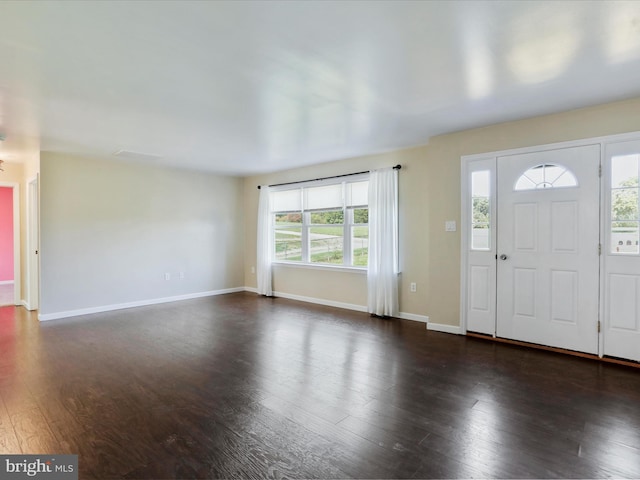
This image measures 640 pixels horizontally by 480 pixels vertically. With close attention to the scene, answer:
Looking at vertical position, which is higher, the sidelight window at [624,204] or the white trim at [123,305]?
the sidelight window at [624,204]

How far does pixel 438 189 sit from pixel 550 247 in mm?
1437

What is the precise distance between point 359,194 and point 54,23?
4370 millimetres

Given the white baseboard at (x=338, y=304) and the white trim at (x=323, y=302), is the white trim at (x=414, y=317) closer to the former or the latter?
the white baseboard at (x=338, y=304)

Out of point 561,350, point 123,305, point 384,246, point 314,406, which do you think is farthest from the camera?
point 123,305

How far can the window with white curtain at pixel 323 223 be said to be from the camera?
5.75 metres

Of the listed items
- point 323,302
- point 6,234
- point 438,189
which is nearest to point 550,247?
point 438,189

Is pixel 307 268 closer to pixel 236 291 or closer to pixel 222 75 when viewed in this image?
pixel 236 291

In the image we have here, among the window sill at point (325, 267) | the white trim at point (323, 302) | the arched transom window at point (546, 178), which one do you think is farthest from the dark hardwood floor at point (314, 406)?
the arched transom window at point (546, 178)

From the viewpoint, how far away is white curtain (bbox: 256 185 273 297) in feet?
23.0
